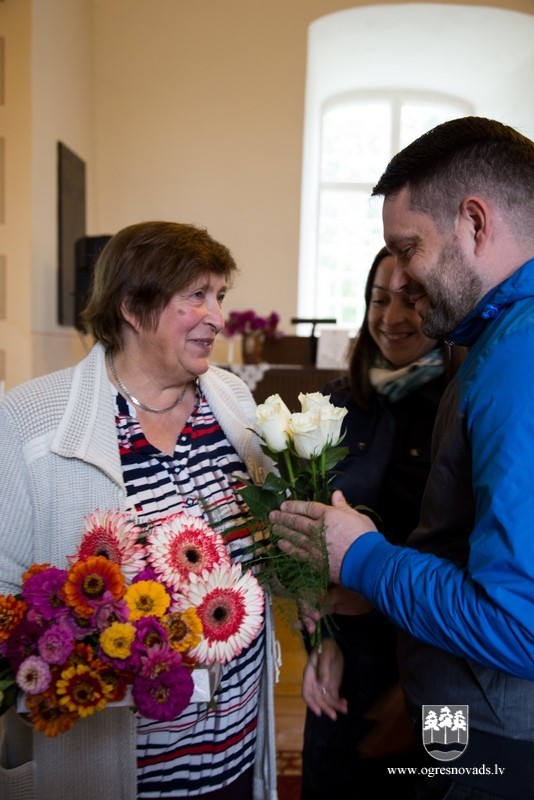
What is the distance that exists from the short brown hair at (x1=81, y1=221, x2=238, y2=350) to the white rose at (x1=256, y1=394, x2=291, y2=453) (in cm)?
46

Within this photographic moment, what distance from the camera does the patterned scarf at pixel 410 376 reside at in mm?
1674

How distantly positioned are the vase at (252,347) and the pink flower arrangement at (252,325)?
0.11 ft

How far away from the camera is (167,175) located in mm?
6133

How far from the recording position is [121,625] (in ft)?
2.90

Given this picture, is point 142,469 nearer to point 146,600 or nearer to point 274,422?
point 274,422

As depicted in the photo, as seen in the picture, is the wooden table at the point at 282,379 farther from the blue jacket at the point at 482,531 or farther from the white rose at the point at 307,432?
the blue jacket at the point at 482,531

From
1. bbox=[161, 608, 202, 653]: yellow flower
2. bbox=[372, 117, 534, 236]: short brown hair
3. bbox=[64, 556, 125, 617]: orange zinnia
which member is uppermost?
bbox=[372, 117, 534, 236]: short brown hair

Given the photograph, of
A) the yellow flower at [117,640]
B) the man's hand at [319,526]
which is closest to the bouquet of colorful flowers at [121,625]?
the yellow flower at [117,640]

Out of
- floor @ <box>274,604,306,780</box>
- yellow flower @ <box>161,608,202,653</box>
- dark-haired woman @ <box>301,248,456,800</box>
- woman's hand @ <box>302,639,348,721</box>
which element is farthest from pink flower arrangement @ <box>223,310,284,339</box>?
yellow flower @ <box>161,608,202,653</box>

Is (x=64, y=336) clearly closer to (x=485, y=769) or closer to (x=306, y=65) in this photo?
(x=306, y=65)

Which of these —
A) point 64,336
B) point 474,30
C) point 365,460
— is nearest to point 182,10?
point 474,30

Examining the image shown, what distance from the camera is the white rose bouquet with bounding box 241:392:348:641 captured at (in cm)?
120

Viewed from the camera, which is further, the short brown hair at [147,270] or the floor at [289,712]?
the floor at [289,712]

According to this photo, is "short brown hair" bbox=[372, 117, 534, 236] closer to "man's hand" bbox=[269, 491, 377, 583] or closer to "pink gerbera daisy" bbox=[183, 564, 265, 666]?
"man's hand" bbox=[269, 491, 377, 583]
